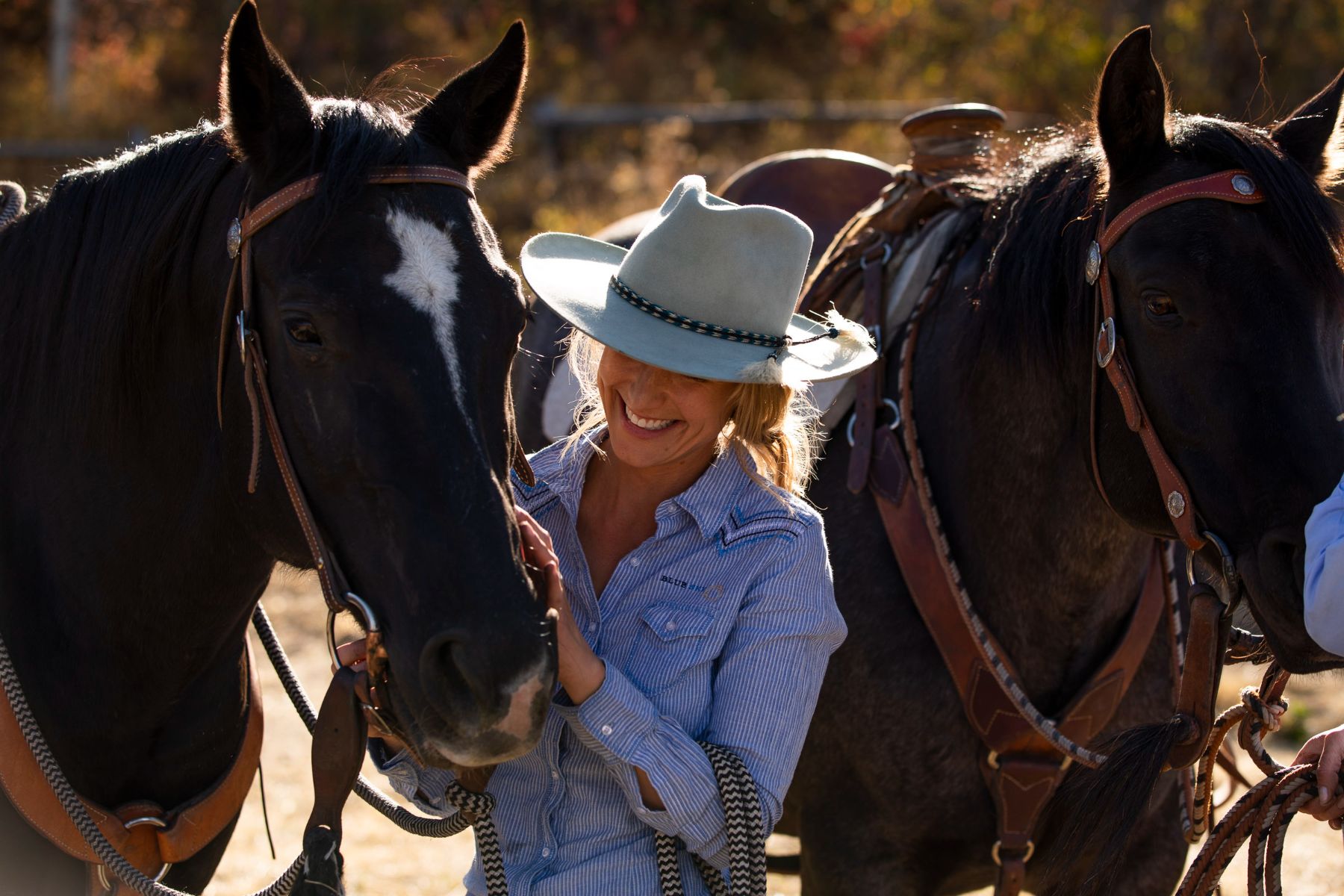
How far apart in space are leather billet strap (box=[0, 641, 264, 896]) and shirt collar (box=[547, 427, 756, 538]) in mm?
720

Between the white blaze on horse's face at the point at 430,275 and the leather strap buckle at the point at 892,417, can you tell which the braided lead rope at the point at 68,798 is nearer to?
the white blaze on horse's face at the point at 430,275

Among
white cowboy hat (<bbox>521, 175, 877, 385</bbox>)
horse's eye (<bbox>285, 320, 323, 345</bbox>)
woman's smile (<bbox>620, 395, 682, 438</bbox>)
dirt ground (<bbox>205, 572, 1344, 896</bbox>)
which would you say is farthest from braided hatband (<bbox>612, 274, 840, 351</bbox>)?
dirt ground (<bbox>205, 572, 1344, 896</bbox>)

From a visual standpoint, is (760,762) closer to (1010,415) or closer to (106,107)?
(1010,415)

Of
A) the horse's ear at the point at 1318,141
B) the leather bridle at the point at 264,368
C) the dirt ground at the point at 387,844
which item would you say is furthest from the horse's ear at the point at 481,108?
the dirt ground at the point at 387,844

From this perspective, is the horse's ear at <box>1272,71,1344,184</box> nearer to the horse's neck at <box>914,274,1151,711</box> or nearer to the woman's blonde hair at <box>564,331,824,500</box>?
the horse's neck at <box>914,274,1151,711</box>

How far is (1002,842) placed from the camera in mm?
2580

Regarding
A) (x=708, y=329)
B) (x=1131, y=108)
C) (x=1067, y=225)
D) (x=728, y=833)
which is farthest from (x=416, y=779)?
(x=1131, y=108)

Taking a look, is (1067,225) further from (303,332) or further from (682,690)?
(303,332)

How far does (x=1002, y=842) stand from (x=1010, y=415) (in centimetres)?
89

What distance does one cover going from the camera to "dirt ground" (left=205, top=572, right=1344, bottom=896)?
402 cm

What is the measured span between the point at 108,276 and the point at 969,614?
1761 millimetres

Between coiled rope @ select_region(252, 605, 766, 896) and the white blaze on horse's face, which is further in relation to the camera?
coiled rope @ select_region(252, 605, 766, 896)

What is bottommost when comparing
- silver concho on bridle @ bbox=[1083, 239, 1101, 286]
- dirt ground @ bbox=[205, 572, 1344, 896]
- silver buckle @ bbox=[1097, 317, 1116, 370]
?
dirt ground @ bbox=[205, 572, 1344, 896]

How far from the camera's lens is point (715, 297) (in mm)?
1904
